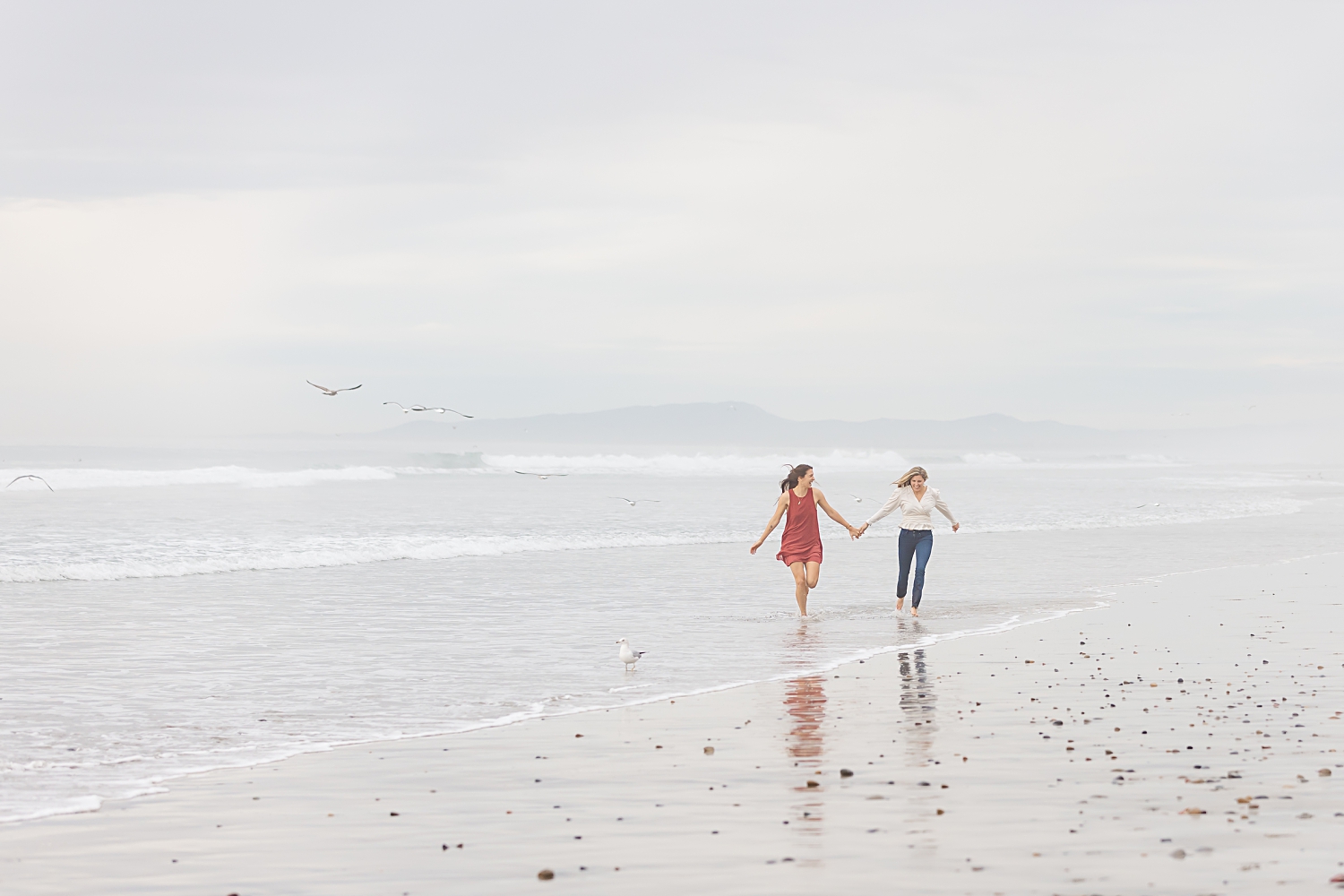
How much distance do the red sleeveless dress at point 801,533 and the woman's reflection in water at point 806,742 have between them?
4159 millimetres

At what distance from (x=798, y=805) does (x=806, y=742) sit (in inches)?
72.7

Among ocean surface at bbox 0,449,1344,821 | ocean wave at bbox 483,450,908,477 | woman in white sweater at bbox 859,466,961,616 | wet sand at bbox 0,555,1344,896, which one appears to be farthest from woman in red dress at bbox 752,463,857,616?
ocean wave at bbox 483,450,908,477

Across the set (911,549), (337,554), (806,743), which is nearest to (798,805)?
(806,743)

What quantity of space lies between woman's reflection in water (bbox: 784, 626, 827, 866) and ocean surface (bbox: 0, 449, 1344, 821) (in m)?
0.88

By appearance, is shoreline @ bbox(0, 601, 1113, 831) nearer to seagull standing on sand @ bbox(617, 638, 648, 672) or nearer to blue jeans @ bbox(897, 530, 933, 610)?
seagull standing on sand @ bbox(617, 638, 648, 672)

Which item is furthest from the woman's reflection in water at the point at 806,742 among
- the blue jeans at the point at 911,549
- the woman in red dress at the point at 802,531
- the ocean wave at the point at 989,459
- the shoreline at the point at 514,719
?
the ocean wave at the point at 989,459

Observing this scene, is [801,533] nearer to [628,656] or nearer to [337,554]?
[628,656]

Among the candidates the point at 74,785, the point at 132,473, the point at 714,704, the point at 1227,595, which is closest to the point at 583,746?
the point at 714,704

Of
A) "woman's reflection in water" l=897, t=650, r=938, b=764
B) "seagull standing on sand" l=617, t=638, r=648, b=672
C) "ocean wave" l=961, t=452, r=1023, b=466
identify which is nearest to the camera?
"woman's reflection in water" l=897, t=650, r=938, b=764

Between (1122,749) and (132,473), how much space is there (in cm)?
6290

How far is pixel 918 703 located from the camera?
10039mm

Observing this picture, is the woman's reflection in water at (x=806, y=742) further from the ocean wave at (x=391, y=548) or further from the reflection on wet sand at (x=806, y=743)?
the ocean wave at (x=391, y=548)

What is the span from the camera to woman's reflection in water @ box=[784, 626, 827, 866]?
251 inches

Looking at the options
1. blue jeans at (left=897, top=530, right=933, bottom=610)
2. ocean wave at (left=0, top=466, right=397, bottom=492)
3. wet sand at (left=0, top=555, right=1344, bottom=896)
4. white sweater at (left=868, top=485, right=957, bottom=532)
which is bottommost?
wet sand at (left=0, top=555, right=1344, bottom=896)
